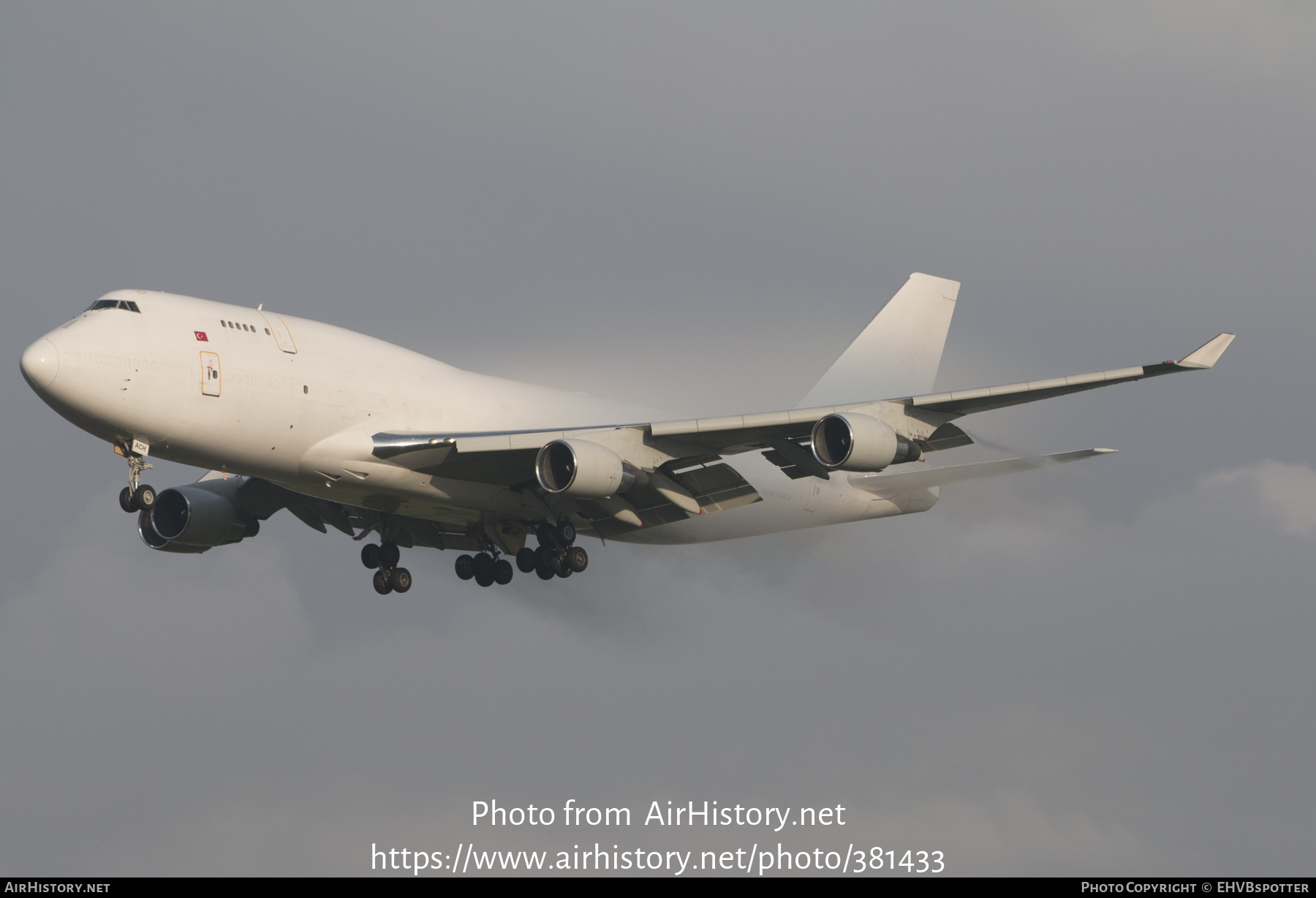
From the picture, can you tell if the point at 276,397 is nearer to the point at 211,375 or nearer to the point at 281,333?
the point at 211,375

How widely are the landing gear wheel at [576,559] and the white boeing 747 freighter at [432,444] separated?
43mm

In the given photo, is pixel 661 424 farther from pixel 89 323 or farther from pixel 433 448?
pixel 89 323

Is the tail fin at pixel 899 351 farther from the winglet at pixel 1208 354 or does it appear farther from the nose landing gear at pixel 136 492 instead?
the nose landing gear at pixel 136 492

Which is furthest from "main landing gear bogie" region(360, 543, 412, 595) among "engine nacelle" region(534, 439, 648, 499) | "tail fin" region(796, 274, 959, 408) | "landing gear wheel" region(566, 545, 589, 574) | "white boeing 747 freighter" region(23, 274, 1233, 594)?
"tail fin" region(796, 274, 959, 408)

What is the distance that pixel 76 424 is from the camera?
1073 inches

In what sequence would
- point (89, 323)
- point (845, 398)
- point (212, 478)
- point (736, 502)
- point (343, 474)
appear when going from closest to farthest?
point (89, 323) → point (343, 474) → point (736, 502) → point (212, 478) → point (845, 398)

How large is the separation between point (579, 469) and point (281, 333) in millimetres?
7237

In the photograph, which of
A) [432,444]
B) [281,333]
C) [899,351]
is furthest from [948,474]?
[281,333]

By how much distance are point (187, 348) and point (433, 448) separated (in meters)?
5.79

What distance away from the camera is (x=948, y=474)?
37250mm

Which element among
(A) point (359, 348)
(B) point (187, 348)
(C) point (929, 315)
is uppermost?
(C) point (929, 315)

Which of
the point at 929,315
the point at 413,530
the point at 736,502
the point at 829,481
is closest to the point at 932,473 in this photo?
the point at 829,481

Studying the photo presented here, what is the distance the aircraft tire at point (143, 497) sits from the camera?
27734 millimetres

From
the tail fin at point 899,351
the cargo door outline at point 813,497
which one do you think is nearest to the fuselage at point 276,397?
the cargo door outline at point 813,497
